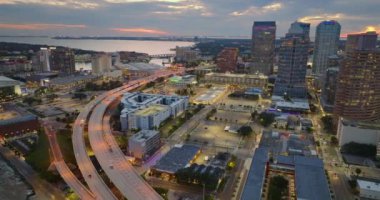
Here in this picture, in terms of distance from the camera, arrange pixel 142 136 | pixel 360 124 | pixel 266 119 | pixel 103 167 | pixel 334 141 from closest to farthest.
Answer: pixel 103 167 < pixel 142 136 < pixel 360 124 < pixel 334 141 < pixel 266 119

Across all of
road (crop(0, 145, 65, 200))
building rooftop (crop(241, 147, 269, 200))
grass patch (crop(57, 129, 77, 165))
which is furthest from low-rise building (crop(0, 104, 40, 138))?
building rooftop (crop(241, 147, 269, 200))

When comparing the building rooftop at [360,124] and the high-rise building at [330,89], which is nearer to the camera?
the building rooftop at [360,124]

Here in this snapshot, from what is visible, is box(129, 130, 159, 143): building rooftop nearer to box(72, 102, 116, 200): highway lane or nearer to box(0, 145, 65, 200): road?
box(72, 102, 116, 200): highway lane

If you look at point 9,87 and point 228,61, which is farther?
point 228,61

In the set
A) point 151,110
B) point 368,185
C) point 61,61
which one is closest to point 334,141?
point 368,185

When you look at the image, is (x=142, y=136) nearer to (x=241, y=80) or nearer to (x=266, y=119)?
(x=266, y=119)

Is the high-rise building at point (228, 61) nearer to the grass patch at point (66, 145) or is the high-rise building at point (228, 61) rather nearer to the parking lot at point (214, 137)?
the parking lot at point (214, 137)

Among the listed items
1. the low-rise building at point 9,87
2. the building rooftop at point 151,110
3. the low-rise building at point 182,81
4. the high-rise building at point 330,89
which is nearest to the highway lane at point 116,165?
the building rooftop at point 151,110
